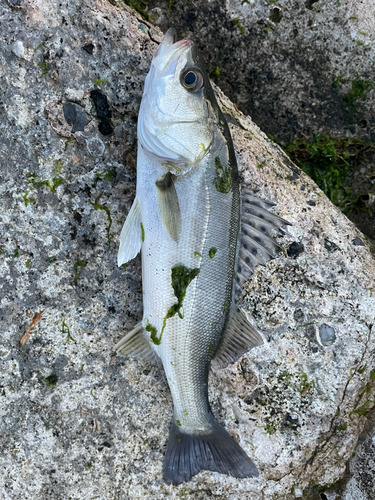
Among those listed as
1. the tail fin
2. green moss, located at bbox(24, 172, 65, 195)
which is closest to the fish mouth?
green moss, located at bbox(24, 172, 65, 195)

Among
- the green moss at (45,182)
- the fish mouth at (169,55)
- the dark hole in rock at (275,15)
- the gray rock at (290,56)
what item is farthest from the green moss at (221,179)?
the dark hole in rock at (275,15)

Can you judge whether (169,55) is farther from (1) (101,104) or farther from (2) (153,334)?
(2) (153,334)

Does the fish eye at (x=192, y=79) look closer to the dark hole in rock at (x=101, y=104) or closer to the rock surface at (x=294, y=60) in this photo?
the dark hole in rock at (x=101, y=104)

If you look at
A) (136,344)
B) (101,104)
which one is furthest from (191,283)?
(101,104)

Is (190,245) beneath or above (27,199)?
above

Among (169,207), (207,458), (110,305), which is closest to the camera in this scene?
(169,207)

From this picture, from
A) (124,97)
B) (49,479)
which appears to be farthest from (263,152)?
(49,479)
